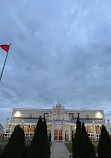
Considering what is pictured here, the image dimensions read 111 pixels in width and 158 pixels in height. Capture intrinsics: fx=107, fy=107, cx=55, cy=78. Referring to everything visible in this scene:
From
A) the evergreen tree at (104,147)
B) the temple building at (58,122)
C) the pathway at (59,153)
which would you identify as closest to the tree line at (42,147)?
the evergreen tree at (104,147)

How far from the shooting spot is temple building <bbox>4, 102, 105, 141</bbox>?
81.2 feet

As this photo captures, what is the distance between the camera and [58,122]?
25.3 metres

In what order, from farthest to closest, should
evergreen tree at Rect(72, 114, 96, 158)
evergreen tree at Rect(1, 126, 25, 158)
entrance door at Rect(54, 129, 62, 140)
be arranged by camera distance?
entrance door at Rect(54, 129, 62, 140) < evergreen tree at Rect(72, 114, 96, 158) < evergreen tree at Rect(1, 126, 25, 158)

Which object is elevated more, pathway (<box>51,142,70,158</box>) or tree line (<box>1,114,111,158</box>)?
tree line (<box>1,114,111,158</box>)

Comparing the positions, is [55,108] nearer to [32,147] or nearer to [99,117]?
[99,117]

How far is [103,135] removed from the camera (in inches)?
282

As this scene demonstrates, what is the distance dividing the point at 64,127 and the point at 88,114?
13.2 meters

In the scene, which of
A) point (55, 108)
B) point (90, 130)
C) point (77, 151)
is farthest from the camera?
point (55, 108)

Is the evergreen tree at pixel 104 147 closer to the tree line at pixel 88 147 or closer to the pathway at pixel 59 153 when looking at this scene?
the tree line at pixel 88 147

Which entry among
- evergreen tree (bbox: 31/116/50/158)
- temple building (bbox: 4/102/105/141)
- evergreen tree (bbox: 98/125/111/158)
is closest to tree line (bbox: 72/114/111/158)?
evergreen tree (bbox: 98/125/111/158)

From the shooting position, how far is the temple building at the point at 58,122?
24.8m

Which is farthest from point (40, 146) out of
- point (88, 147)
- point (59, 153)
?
point (59, 153)

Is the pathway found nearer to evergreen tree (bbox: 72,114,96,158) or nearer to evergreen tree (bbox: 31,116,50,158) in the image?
evergreen tree (bbox: 72,114,96,158)

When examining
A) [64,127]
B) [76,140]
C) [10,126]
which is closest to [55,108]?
[64,127]
